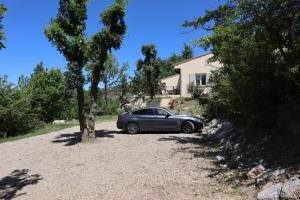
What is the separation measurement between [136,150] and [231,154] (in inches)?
154

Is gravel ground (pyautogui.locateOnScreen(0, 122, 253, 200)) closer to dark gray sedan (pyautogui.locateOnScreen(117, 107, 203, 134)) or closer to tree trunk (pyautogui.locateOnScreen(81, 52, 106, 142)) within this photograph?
tree trunk (pyautogui.locateOnScreen(81, 52, 106, 142))

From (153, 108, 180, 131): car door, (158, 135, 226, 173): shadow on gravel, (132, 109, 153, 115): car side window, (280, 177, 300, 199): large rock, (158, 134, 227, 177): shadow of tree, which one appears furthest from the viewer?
(132, 109, 153, 115): car side window

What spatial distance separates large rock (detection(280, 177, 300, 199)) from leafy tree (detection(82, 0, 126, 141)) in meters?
11.2

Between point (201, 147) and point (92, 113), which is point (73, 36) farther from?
point (201, 147)

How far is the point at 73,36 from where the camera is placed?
1694cm

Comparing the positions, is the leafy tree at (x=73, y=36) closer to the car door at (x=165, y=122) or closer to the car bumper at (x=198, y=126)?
the car door at (x=165, y=122)

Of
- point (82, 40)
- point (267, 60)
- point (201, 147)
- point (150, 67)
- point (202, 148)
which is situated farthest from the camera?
point (150, 67)

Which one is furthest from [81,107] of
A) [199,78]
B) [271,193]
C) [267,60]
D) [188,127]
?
[199,78]

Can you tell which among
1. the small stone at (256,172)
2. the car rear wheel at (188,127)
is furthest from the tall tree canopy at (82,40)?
the small stone at (256,172)

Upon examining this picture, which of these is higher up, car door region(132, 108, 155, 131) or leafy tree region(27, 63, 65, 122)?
leafy tree region(27, 63, 65, 122)

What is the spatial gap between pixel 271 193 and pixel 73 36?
39.5 feet

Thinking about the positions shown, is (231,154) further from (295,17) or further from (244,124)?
(295,17)

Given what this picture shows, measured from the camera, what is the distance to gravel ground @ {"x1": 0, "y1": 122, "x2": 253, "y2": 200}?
9.01 metres

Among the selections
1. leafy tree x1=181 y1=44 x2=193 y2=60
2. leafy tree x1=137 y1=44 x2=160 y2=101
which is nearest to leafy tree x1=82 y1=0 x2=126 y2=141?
leafy tree x1=137 y1=44 x2=160 y2=101
